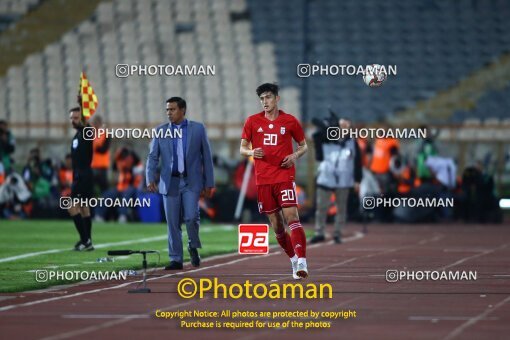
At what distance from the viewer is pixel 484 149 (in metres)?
36.5

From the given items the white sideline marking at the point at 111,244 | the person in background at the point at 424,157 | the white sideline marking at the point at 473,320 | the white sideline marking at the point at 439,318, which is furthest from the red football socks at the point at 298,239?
the person in background at the point at 424,157

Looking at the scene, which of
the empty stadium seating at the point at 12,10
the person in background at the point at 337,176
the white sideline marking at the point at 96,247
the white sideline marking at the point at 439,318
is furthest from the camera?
the empty stadium seating at the point at 12,10

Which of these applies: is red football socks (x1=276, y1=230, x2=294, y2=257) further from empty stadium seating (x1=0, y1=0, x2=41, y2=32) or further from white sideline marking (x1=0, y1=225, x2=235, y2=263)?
empty stadium seating (x1=0, y1=0, x2=41, y2=32)

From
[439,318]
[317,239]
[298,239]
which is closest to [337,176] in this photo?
[317,239]

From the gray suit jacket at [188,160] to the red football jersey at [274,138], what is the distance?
2035mm

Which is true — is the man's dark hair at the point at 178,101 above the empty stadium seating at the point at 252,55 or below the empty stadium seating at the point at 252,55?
below

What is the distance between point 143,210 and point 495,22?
1607cm

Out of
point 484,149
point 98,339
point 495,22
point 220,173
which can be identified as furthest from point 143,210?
point 98,339

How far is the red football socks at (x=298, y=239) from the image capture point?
15625 millimetres

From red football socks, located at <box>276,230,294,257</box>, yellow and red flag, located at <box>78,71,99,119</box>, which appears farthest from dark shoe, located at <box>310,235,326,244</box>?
red football socks, located at <box>276,230,294,257</box>

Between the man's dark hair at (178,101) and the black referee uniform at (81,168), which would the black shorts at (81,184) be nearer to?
the black referee uniform at (81,168)

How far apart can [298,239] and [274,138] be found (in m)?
1.17

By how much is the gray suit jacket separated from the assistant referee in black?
4.08m

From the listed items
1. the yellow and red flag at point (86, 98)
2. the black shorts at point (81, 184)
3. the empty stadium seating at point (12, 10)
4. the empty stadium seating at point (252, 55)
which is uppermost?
the empty stadium seating at point (12, 10)
